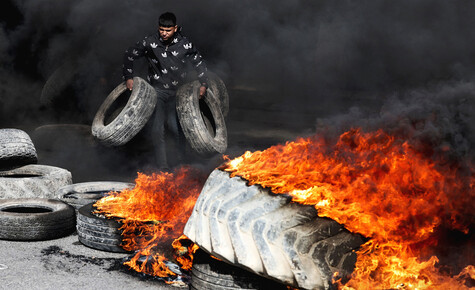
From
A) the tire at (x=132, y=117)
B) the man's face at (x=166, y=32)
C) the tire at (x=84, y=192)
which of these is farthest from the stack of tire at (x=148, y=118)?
the tire at (x=84, y=192)

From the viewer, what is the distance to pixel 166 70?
748 centimetres

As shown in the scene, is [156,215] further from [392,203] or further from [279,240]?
[392,203]

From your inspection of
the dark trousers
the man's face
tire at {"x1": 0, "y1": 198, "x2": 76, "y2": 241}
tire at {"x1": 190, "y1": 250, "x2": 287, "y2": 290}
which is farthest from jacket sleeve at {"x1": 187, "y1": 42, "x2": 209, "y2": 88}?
tire at {"x1": 190, "y1": 250, "x2": 287, "y2": 290}

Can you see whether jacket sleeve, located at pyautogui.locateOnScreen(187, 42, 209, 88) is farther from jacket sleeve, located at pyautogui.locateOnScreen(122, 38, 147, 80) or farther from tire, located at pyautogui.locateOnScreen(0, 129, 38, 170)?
tire, located at pyautogui.locateOnScreen(0, 129, 38, 170)

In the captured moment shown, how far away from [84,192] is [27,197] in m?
0.61

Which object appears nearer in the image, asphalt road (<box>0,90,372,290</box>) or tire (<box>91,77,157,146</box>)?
asphalt road (<box>0,90,372,290</box>)

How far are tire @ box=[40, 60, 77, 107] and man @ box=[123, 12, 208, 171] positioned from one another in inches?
165

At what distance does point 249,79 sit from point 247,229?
1383 centimetres

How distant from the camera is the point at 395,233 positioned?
9.70 ft

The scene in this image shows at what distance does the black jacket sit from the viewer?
24.2 feet

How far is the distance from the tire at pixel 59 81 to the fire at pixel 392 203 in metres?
9.11

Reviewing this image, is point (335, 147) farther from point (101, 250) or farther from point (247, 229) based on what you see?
point (101, 250)

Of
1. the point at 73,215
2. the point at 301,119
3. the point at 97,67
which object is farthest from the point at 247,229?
the point at 301,119

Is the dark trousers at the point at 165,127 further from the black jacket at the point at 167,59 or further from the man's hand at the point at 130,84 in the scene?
the man's hand at the point at 130,84
